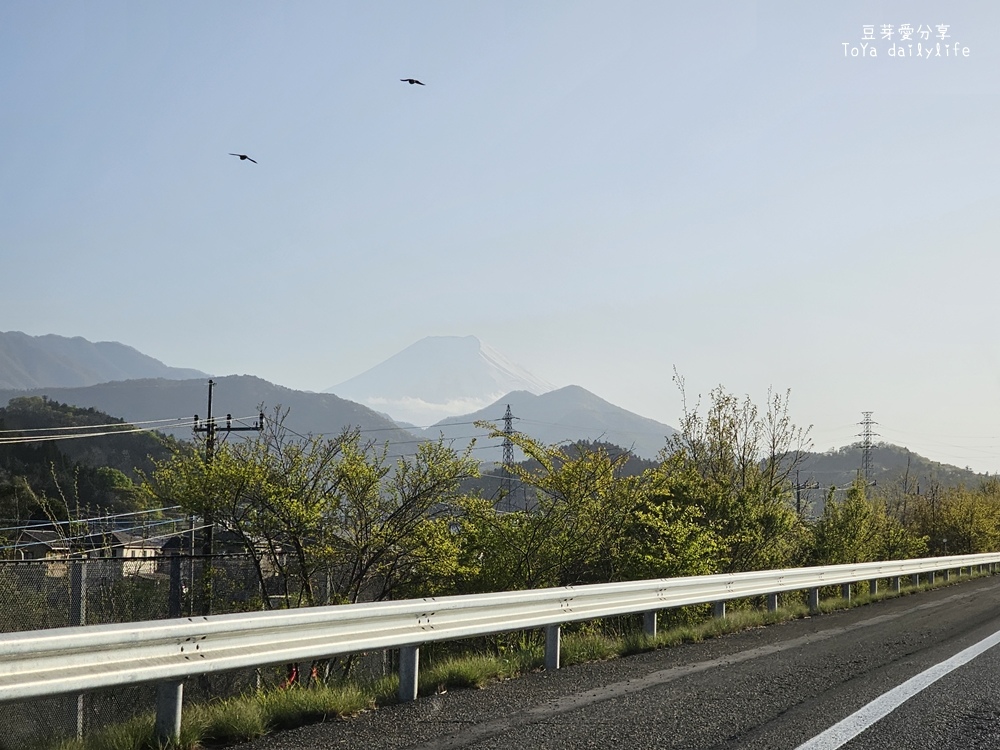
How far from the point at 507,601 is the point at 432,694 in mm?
1179

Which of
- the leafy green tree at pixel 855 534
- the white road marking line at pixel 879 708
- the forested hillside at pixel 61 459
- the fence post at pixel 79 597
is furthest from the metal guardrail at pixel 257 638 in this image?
the forested hillside at pixel 61 459

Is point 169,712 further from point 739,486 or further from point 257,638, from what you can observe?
point 739,486

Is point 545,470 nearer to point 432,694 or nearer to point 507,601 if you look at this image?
point 507,601

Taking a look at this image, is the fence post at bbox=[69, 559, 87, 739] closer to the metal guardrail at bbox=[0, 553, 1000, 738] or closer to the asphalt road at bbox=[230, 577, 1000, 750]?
the metal guardrail at bbox=[0, 553, 1000, 738]

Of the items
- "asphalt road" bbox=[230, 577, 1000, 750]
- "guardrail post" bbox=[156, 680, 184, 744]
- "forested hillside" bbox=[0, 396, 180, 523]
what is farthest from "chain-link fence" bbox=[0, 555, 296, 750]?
"forested hillside" bbox=[0, 396, 180, 523]

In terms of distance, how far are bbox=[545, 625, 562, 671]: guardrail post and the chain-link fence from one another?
13.3 ft

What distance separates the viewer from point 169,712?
5590 mm

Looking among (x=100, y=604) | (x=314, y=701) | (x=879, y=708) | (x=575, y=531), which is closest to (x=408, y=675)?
(x=314, y=701)

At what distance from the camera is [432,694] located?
7586 millimetres

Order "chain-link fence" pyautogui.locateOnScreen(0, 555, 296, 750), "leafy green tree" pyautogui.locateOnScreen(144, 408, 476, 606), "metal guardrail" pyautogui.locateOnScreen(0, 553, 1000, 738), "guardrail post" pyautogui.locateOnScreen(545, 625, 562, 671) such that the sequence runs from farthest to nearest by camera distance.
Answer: "leafy green tree" pyautogui.locateOnScreen(144, 408, 476, 606), "chain-link fence" pyautogui.locateOnScreen(0, 555, 296, 750), "guardrail post" pyautogui.locateOnScreen(545, 625, 562, 671), "metal guardrail" pyautogui.locateOnScreen(0, 553, 1000, 738)

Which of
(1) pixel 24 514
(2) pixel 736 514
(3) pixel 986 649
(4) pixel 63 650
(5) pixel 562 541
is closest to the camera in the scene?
(4) pixel 63 650

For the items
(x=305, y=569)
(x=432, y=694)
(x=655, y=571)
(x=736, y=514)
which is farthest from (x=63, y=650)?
(x=736, y=514)

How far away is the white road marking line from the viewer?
5781 mm

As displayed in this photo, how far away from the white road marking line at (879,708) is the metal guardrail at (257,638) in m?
2.97
